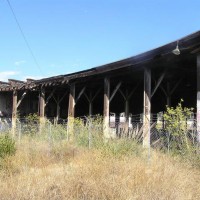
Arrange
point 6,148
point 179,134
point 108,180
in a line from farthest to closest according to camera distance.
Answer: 1. point 6,148
2. point 179,134
3. point 108,180

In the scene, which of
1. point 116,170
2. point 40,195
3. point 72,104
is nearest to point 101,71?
point 72,104

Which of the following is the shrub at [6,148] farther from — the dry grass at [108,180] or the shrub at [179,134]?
the shrub at [179,134]

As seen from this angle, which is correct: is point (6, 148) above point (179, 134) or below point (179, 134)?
below

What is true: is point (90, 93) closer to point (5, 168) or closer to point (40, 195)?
point (5, 168)

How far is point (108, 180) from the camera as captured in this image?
23.7 ft

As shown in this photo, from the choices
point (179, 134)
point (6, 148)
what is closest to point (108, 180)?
point (179, 134)

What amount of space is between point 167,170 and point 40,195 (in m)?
2.79

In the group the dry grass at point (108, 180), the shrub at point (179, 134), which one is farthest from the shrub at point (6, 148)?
the shrub at point (179, 134)

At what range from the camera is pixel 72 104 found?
62.0 feet

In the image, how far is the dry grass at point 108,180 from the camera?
6.77m

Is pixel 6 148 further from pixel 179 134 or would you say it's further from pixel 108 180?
pixel 179 134

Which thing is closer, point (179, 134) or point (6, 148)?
point (179, 134)

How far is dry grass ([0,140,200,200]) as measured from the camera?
22.2 ft

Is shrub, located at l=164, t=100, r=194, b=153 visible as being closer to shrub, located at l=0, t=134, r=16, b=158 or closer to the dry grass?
the dry grass
